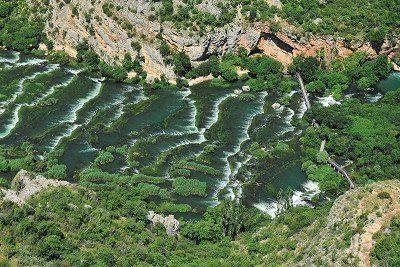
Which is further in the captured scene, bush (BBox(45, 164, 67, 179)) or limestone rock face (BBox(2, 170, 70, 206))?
bush (BBox(45, 164, 67, 179))

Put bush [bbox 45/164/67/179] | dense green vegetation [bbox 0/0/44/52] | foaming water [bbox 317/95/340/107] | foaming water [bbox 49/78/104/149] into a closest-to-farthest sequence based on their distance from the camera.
Answer: 1. bush [bbox 45/164/67/179]
2. foaming water [bbox 49/78/104/149]
3. foaming water [bbox 317/95/340/107]
4. dense green vegetation [bbox 0/0/44/52]

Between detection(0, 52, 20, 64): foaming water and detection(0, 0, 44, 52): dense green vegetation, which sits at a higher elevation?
detection(0, 0, 44, 52): dense green vegetation

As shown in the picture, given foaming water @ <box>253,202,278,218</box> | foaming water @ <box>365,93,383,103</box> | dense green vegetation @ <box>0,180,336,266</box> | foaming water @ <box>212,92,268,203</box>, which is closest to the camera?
dense green vegetation @ <box>0,180,336,266</box>

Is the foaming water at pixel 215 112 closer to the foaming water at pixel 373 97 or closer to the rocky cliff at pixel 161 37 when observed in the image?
the rocky cliff at pixel 161 37

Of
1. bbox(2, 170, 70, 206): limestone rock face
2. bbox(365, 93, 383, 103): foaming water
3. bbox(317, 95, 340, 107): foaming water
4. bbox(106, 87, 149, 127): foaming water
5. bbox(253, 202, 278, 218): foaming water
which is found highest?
bbox(2, 170, 70, 206): limestone rock face

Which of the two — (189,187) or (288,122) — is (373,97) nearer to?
(288,122)

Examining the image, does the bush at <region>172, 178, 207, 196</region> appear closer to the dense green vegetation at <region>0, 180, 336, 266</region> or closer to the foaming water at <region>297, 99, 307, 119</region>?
the dense green vegetation at <region>0, 180, 336, 266</region>

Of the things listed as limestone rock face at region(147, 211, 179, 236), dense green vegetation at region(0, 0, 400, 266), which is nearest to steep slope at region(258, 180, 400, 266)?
dense green vegetation at region(0, 0, 400, 266)
